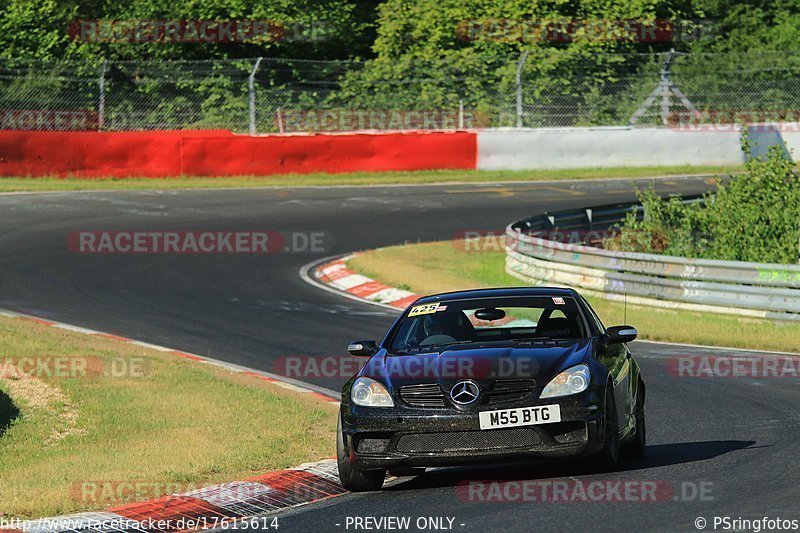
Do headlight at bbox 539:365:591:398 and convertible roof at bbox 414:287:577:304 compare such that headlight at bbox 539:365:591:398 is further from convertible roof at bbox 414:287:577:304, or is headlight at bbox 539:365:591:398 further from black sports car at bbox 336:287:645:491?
convertible roof at bbox 414:287:577:304

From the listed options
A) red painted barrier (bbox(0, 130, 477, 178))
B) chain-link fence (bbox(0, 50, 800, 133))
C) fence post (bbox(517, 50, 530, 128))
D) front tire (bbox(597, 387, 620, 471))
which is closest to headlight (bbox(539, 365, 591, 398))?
front tire (bbox(597, 387, 620, 471))

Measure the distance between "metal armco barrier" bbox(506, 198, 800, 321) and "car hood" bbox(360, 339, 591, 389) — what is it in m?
8.71

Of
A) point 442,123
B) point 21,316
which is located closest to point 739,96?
point 442,123

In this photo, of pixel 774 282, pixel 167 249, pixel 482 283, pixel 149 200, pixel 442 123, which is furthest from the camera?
pixel 442 123

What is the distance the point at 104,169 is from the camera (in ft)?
107

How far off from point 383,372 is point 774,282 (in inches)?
380

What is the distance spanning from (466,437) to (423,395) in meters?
0.41

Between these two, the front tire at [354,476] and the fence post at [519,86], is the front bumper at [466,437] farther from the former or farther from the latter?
the fence post at [519,86]

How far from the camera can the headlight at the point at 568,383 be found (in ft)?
28.6

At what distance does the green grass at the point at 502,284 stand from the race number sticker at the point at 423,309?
7.27 meters

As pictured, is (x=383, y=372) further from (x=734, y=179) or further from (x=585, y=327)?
(x=734, y=179)

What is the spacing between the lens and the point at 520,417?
8.59m

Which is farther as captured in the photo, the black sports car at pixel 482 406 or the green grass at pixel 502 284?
the green grass at pixel 502 284

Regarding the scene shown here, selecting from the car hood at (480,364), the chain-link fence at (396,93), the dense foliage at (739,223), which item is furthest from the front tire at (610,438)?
the chain-link fence at (396,93)
